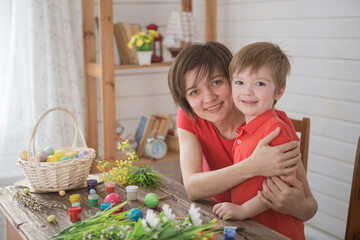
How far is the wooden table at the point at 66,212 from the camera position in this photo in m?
1.45

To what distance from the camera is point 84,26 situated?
337 centimetres

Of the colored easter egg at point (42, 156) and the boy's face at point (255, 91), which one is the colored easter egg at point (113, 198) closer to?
the colored easter egg at point (42, 156)

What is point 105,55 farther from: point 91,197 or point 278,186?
point 278,186

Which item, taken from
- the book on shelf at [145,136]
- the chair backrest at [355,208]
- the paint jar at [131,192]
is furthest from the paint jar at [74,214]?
the book on shelf at [145,136]

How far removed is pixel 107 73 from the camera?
10.3 feet

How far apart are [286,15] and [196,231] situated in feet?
7.67

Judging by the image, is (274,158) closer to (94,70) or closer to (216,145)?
(216,145)

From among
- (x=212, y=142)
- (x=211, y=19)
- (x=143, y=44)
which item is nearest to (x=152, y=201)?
(x=212, y=142)

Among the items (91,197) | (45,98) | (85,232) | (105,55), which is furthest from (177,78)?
(45,98)

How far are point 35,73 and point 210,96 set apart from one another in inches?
73.7

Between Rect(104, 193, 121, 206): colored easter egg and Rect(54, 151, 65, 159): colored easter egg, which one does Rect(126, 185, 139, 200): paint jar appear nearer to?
Rect(104, 193, 121, 206): colored easter egg

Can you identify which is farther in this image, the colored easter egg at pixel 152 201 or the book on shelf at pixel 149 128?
the book on shelf at pixel 149 128

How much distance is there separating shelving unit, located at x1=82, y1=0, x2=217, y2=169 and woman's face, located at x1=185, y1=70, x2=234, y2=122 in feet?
4.63

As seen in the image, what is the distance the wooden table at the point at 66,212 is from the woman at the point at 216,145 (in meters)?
0.09
